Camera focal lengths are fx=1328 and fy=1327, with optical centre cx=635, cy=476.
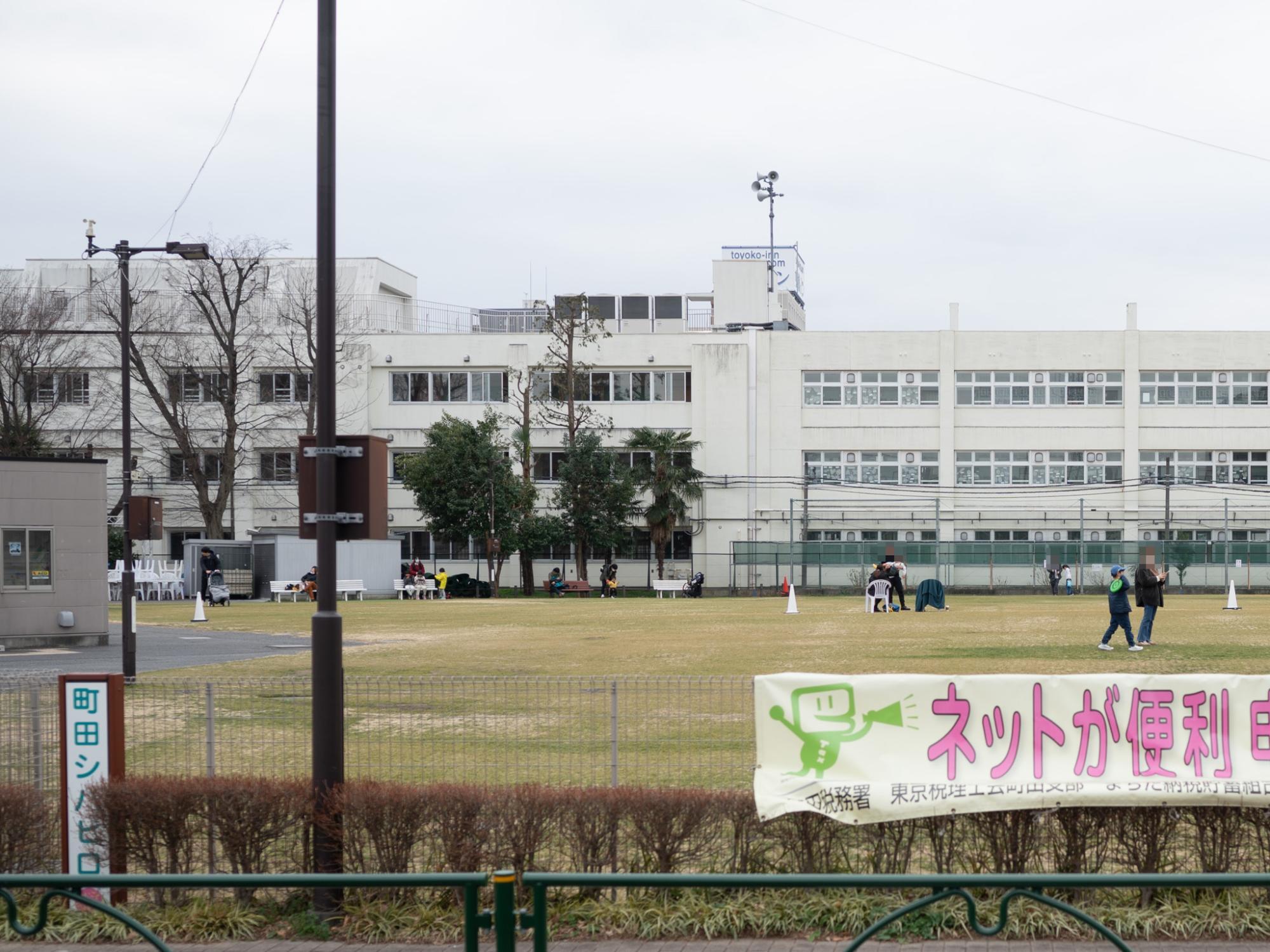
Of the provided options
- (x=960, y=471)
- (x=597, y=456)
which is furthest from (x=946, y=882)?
(x=960, y=471)

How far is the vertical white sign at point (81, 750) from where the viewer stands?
850 centimetres

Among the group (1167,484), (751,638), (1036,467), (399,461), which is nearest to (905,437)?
(1036,467)

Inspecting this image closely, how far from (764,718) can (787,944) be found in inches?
51.6

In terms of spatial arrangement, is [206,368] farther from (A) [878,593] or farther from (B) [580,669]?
(B) [580,669]

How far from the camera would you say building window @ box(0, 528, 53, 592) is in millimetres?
29781

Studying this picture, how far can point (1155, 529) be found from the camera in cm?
6662

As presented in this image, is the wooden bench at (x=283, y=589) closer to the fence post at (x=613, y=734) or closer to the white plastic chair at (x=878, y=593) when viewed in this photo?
the white plastic chair at (x=878, y=593)

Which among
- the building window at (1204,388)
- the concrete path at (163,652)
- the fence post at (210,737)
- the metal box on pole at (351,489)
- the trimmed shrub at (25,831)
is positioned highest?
the building window at (1204,388)

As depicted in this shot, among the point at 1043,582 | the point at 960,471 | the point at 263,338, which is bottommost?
the point at 1043,582

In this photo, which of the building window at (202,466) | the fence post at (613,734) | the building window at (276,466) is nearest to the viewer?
the fence post at (613,734)

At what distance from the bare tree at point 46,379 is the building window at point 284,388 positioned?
25.1ft

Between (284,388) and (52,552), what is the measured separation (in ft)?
136

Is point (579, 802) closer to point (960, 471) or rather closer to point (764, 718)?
point (764, 718)

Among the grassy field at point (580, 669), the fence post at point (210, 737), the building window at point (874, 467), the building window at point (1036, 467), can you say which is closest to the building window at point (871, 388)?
the building window at point (874, 467)
